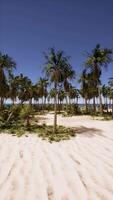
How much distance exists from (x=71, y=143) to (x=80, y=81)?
137 ft

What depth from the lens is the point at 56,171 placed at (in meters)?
7.71

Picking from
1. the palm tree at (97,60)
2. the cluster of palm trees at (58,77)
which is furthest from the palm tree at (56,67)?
the palm tree at (97,60)

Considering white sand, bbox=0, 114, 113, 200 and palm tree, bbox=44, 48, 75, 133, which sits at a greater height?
palm tree, bbox=44, 48, 75, 133

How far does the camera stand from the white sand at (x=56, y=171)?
5918 mm

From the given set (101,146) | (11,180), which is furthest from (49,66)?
(11,180)

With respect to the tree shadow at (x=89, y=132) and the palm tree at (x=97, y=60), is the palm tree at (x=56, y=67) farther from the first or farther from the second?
the palm tree at (x=97, y=60)

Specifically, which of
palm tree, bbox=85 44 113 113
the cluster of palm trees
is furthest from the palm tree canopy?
palm tree, bbox=85 44 113 113

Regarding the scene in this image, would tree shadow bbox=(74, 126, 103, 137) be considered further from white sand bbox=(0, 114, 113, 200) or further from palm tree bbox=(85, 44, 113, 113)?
palm tree bbox=(85, 44, 113, 113)

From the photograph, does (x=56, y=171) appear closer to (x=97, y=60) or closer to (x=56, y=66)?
(x=56, y=66)

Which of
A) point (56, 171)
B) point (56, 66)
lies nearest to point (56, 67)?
point (56, 66)

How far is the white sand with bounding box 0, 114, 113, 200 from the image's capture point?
5918 mm

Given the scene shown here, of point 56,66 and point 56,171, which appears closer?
point 56,171

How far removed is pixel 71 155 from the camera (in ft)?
32.6

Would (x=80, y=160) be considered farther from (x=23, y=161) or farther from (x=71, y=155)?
(x=23, y=161)
